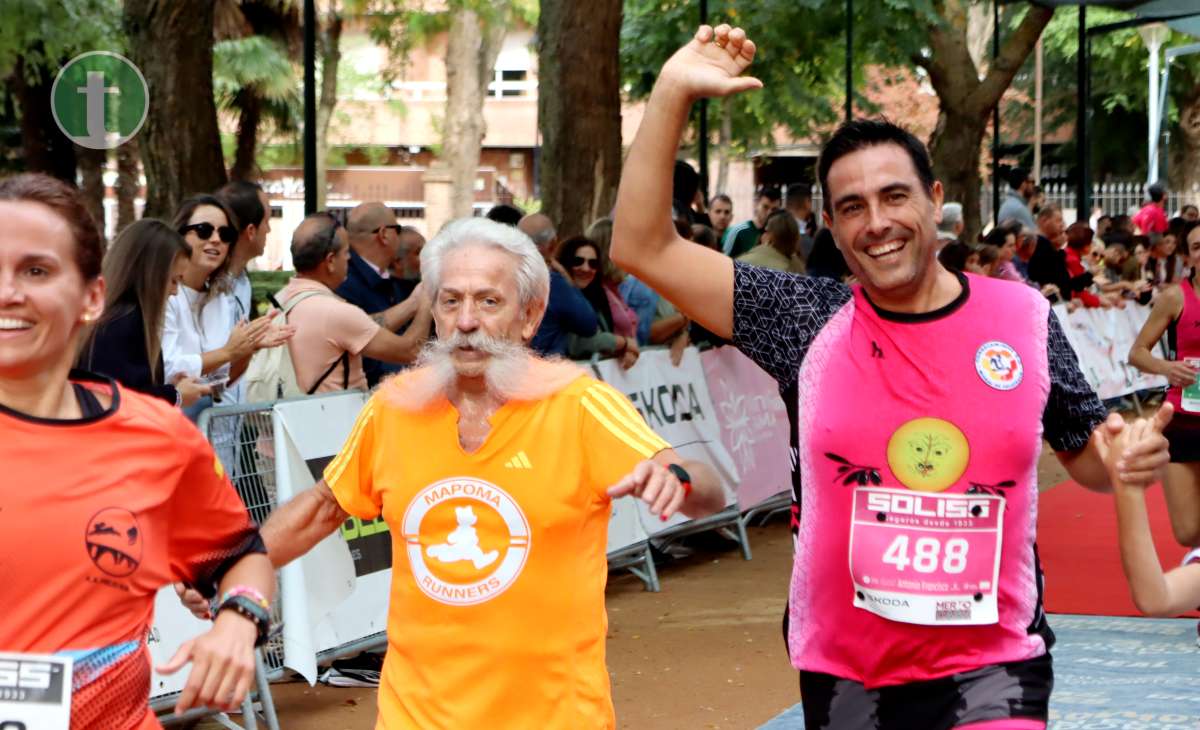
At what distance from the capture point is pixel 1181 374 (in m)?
8.87

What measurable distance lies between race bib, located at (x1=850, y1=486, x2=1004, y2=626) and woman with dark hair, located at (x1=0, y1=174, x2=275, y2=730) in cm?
130

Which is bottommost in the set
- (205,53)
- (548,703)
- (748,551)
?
(748,551)

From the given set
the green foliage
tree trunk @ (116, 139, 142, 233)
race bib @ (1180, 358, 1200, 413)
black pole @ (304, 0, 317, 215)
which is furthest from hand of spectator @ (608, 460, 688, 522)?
tree trunk @ (116, 139, 142, 233)

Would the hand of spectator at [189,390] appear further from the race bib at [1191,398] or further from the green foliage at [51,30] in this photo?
the green foliage at [51,30]

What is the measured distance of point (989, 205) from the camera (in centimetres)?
4800

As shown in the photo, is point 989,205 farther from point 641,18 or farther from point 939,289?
point 939,289

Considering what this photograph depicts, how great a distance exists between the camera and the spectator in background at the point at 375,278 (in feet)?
27.8

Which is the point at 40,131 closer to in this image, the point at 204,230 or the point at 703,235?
the point at 703,235

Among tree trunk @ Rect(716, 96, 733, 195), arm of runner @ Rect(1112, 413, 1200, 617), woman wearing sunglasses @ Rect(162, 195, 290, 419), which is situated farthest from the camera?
tree trunk @ Rect(716, 96, 733, 195)

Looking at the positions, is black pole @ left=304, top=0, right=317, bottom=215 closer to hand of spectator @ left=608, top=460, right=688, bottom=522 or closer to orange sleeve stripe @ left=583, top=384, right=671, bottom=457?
orange sleeve stripe @ left=583, top=384, right=671, bottom=457

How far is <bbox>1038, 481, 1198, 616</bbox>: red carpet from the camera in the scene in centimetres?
957

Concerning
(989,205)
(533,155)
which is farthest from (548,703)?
(533,155)

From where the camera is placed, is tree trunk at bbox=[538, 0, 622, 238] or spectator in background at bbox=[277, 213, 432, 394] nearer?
spectator in background at bbox=[277, 213, 432, 394]

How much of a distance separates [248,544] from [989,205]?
46.3 meters
